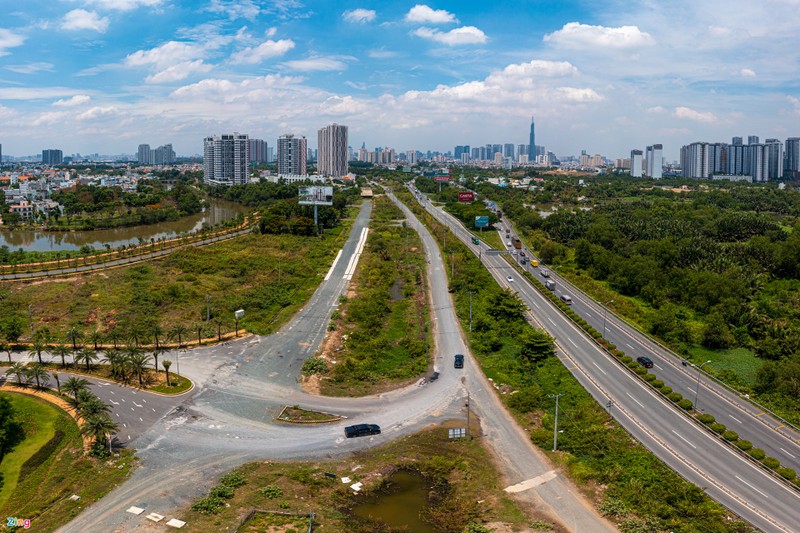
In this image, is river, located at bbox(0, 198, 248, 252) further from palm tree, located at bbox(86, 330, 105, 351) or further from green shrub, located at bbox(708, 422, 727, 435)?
green shrub, located at bbox(708, 422, 727, 435)

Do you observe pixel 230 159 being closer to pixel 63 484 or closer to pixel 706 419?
pixel 63 484

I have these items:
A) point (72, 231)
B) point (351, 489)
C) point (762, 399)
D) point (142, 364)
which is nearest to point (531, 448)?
point (351, 489)

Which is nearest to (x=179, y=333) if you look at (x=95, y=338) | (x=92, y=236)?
(x=95, y=338)

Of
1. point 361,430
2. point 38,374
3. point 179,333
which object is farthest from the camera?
point 179,333

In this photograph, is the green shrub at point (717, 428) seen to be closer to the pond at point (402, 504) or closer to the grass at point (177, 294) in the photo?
the pond at point (402, 504)

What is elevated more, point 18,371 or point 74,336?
point 74,336
